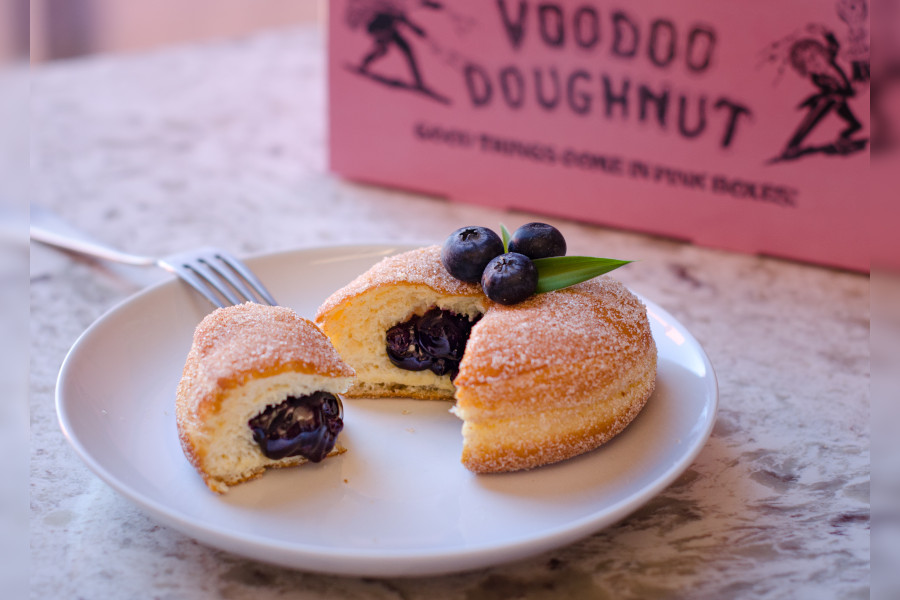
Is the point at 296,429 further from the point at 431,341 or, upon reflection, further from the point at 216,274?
the point at 216,274

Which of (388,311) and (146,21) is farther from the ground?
(146,21)

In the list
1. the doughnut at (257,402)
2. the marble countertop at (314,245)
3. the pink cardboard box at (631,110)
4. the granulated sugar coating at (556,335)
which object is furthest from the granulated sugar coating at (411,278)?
the pink cardboard box at (631,110)

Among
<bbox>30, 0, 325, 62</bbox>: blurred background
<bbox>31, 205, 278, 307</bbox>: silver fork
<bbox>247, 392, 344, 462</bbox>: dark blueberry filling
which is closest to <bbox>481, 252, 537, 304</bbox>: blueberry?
<bbox>247, 392, 344, 462</bbox>: dark blueberry filling

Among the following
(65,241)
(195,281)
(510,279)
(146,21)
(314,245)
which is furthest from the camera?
(146,21)

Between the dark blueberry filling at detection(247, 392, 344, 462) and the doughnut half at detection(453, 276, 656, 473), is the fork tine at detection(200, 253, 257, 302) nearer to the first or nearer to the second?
the dark blueberry filling at detection(247, 392, 344, 462)

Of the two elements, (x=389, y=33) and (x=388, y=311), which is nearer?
(x=388, y=311)

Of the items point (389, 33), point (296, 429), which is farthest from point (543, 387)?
point (389, 33)
